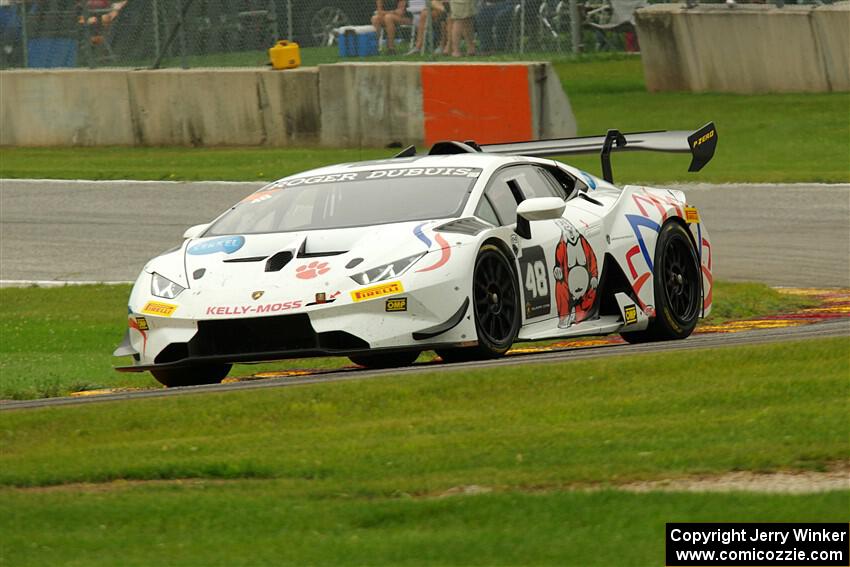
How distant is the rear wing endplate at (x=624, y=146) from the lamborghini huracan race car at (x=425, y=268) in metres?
0.02

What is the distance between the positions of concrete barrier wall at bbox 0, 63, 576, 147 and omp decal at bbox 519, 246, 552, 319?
13318mm

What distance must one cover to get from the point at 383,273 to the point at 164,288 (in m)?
1.32

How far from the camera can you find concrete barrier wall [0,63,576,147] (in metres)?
24.5

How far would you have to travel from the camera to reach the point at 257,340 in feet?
33.3

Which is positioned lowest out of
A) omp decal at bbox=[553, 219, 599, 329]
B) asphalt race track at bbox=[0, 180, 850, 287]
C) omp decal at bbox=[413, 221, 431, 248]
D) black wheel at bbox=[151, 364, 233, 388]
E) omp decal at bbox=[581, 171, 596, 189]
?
asphalt race track at bbox=[0, 180, 850, 287]

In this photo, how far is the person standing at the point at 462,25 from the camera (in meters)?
27.0

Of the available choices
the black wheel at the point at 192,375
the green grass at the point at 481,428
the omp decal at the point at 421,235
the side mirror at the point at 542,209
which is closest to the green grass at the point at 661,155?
the side mirror at the point at 542,209

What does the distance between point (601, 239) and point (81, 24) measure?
18.7 metres

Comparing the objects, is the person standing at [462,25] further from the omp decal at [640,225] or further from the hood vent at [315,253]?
the hood vent at [315,253]

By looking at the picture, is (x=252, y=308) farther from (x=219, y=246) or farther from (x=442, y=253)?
(x=442, y=253)

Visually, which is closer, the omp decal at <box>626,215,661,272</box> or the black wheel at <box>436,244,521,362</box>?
the black wheel at <box>436,244,521,362</box>

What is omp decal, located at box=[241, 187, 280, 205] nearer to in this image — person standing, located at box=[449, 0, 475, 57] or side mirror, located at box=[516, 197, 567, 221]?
side mirror, located at box=[516, 197, 567, 221]

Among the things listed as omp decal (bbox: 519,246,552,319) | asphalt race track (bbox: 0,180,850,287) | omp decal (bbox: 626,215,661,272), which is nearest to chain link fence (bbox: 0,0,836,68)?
asphalt race track (bbox: 0,180,850,287)

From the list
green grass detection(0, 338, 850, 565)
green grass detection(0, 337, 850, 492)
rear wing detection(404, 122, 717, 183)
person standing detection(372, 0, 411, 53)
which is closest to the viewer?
green grass detection(0, 338, 850, 565)
